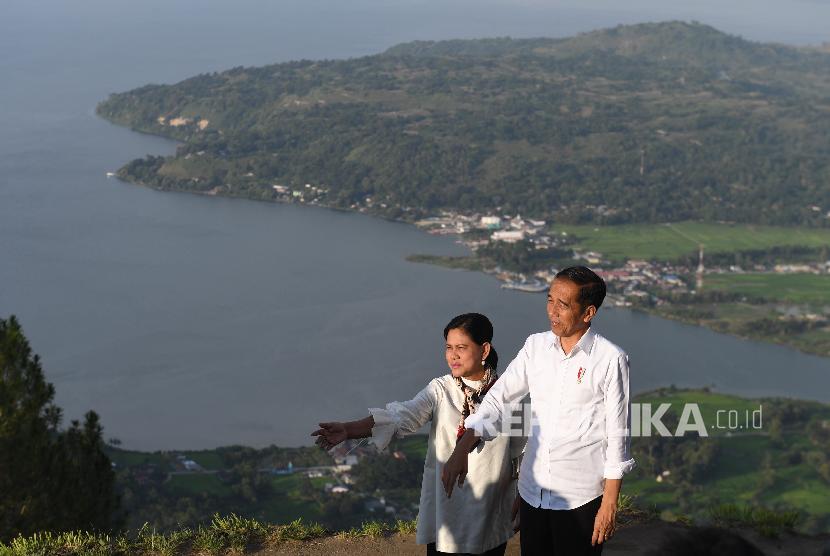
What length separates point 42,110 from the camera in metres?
60.6

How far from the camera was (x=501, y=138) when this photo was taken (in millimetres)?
52969

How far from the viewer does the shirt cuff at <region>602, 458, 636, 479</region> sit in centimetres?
215

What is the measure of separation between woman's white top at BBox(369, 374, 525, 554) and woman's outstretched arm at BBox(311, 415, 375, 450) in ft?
0.22

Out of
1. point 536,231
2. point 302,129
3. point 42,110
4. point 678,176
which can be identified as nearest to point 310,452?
point 536,231

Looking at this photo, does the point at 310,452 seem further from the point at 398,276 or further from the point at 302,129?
the point at 302,129

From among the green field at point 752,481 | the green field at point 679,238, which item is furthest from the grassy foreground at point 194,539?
the green field at point 679,238

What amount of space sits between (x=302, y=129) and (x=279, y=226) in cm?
1444

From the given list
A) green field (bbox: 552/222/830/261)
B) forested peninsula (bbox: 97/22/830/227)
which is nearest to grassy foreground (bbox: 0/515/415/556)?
green field (bbox: 552/222/830/261)

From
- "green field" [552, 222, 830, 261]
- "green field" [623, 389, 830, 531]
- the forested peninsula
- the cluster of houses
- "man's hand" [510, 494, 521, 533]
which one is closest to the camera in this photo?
"man's hand" [510, 494, 521, 533]

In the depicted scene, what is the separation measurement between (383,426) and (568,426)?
16.3 inches

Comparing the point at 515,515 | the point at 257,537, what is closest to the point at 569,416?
the point at 515,515

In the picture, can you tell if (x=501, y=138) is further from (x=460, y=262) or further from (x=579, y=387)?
(x=579, y=387)

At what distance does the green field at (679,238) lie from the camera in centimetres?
3591

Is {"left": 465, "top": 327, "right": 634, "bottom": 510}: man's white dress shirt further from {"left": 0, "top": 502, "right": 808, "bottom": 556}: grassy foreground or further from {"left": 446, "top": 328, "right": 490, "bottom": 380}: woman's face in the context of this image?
{"left": 0, "top": 502, "right": 808, "bottom": 556}: grassy foreground
